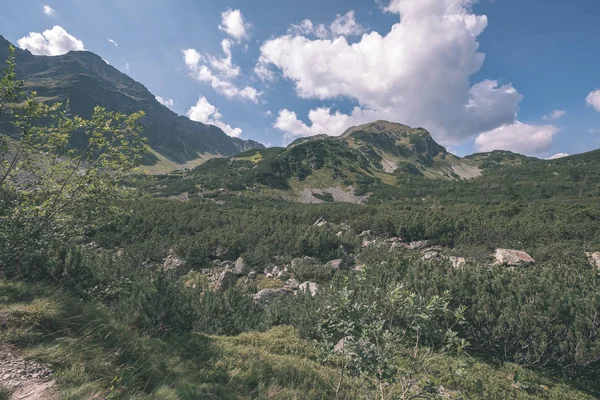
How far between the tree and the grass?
61.9 inches

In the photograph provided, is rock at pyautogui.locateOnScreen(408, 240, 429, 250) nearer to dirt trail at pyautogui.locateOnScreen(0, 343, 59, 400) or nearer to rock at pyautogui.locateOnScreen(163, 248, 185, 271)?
rock at pyautogui.locateOnScreen(163, 248, 185, 271)

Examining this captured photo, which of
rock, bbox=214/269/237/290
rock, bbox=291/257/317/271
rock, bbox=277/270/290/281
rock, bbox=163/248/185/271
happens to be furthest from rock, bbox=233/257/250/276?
rock, bbox=163/248/185/271

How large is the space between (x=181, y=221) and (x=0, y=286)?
28301 millimetres

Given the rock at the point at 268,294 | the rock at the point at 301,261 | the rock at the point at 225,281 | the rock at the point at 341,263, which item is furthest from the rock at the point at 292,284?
the rock at the point at 225,281

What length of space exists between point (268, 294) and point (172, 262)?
10666 millimetres

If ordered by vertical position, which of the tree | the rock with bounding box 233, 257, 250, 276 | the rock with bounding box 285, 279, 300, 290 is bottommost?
the rock with bounding box 285, 279, 300, 290

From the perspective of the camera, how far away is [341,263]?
23.4 meters

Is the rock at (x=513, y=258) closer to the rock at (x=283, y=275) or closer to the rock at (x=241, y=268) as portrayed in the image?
the rock at (x=283, y=275)

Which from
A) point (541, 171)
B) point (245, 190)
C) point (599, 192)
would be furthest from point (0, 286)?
point (541, 171)

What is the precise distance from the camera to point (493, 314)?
10594 millimetres

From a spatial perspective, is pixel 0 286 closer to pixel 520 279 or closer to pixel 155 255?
pixel 520 279

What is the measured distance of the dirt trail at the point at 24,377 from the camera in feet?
13.0

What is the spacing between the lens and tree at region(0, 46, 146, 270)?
5.56 meters

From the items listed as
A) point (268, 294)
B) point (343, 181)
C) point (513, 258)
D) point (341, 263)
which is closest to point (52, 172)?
point (268, 294)
